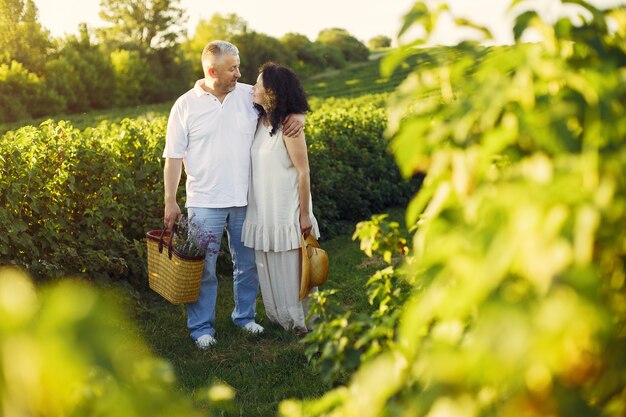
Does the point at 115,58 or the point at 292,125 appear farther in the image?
Result: the point at 115,58

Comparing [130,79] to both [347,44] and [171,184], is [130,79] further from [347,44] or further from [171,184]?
Result: [171,184]

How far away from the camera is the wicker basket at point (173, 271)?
5.16 metres

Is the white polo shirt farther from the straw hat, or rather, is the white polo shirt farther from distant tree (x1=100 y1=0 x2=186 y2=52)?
distant tree (x1=100 y1=0 x2=186 y2=52)

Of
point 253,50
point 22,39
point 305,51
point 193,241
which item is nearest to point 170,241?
point 193,241

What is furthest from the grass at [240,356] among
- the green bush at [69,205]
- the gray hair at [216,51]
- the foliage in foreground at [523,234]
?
the foliage in foreground at [523,234]

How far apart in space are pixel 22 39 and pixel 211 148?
137 ft

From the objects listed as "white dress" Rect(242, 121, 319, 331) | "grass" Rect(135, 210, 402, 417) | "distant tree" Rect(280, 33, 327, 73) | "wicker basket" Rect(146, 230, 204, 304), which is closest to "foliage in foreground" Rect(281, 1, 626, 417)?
"grass" Rect(135, 210, 402, 417)

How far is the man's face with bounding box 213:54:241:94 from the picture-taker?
532 centimetres

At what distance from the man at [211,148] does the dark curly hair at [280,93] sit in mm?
73

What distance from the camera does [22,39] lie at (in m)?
43.0

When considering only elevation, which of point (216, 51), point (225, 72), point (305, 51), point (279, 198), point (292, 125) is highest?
point (216, 51)

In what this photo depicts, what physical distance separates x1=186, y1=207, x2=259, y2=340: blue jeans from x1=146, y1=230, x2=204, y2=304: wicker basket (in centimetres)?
18

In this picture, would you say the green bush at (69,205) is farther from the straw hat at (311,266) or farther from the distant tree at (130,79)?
the distant tree at (130,79)

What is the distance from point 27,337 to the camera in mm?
912
